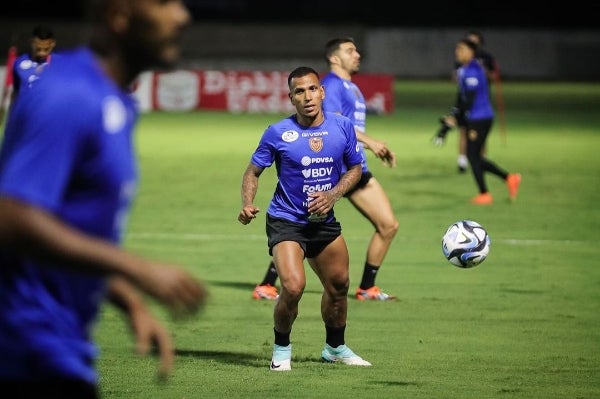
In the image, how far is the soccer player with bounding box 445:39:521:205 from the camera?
18797mm

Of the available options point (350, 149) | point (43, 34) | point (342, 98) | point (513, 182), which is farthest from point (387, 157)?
point (513, 182)

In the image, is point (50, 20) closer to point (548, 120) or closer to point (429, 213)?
point (548, 120)

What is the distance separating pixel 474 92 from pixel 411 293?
26.9 ft

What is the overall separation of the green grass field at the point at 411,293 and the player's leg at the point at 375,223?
191mm

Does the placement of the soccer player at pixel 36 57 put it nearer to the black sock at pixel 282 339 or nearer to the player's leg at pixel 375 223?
the player's leg at pixel 375 223

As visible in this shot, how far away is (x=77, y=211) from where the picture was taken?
3654mm

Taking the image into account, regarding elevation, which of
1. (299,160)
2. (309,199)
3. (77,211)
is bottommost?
(77,211)

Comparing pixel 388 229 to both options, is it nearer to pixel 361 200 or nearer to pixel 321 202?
pixel 361 200

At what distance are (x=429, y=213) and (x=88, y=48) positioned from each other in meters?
14.1

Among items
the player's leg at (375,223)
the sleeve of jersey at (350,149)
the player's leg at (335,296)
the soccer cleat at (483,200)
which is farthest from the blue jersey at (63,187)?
the soccer cleat at (483,200)

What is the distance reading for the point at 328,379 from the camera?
27.9ft

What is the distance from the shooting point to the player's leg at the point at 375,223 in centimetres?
1171

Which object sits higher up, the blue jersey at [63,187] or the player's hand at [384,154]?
the player's hand at [384,154]

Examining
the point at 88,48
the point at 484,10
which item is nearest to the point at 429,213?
the point at 88,48
